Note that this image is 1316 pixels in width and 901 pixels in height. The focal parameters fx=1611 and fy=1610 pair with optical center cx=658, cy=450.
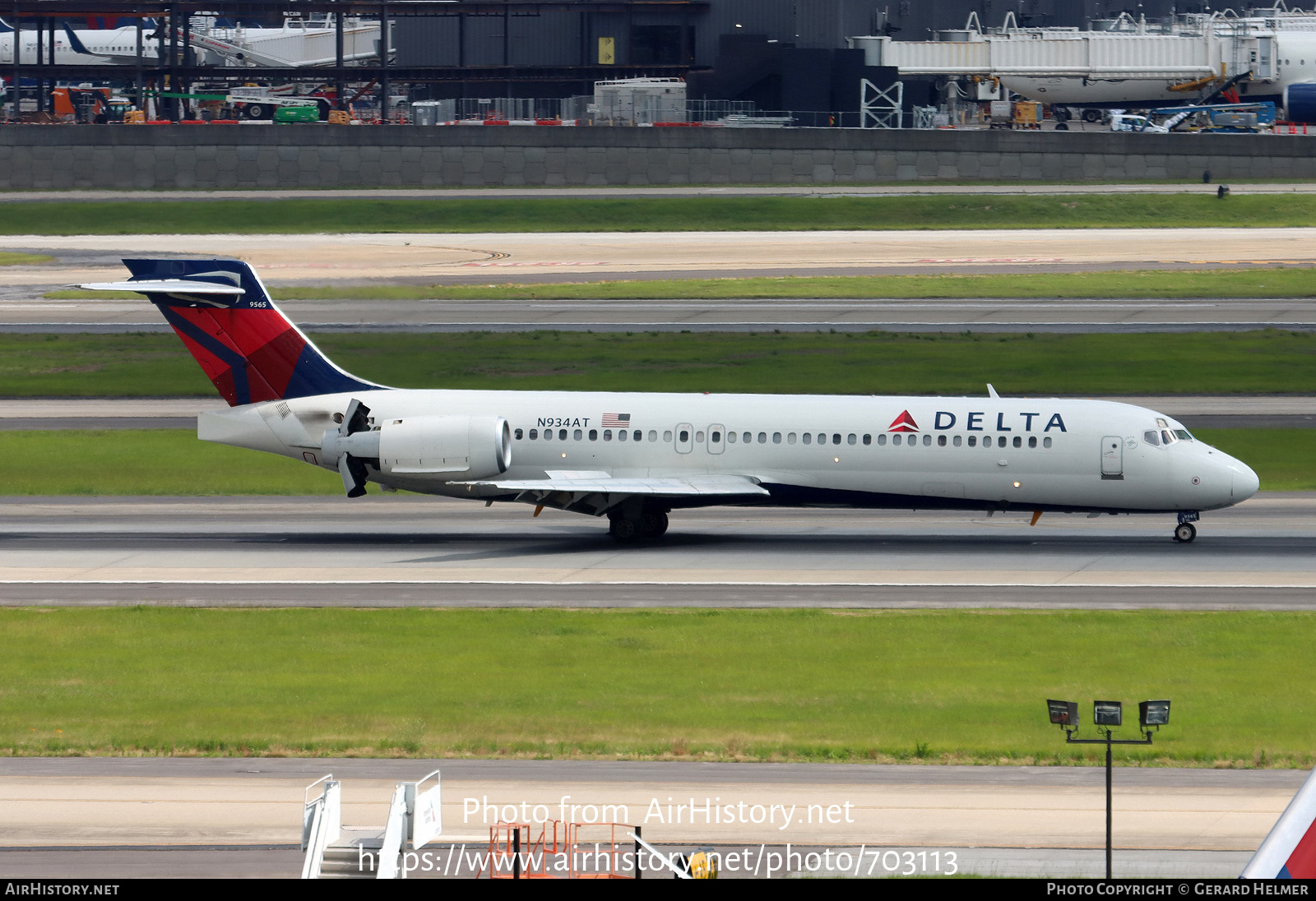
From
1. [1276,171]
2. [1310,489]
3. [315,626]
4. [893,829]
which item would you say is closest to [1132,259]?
[1276,171]

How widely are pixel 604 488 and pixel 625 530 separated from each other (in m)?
1.82

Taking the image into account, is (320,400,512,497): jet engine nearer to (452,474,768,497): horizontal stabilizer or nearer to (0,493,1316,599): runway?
(452,474,768,497): horizontal stabilizer

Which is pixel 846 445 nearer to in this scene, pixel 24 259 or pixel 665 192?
pixel 24 259

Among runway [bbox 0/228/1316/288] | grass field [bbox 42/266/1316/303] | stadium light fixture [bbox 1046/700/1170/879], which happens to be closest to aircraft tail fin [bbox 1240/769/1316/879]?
stadium light fixture [bbox 1046/700/1170/879]

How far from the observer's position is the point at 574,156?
369ft

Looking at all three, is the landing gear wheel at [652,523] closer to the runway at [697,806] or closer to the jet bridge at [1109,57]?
the runway at [697,806]

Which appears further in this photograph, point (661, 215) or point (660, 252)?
point (661, 215)

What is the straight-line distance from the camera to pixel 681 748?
80.8ft

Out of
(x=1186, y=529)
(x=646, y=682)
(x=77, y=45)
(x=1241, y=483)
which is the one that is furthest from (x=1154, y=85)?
(x=646, y=682)

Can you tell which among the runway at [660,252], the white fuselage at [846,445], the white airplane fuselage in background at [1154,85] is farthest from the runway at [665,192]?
the white fuselage at [846,445]

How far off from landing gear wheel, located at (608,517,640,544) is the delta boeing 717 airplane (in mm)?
54

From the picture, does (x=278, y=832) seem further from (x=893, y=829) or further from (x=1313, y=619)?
(x=1313, y=619)

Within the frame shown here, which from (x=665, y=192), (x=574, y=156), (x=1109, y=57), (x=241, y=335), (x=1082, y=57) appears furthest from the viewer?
(x=1109, y=57)

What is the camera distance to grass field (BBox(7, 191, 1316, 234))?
331 feet
